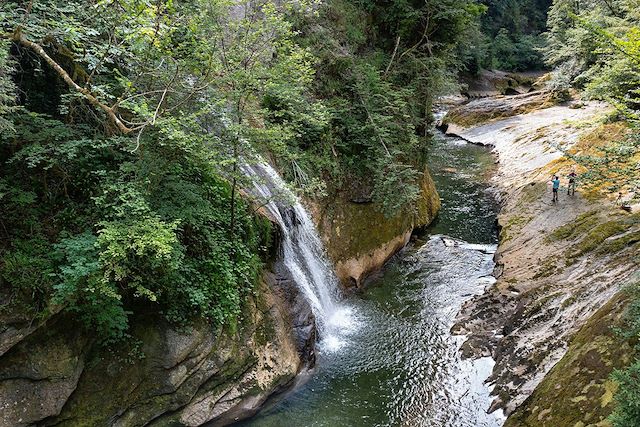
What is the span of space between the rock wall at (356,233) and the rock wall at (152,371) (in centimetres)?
367

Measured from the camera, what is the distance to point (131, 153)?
7383 millimetres

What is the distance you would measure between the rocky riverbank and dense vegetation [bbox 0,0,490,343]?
5663 mm

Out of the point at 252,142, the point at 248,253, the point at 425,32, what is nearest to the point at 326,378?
the point at 248,253

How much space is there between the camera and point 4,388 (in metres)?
6.07

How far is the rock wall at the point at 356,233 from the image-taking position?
13.0 m

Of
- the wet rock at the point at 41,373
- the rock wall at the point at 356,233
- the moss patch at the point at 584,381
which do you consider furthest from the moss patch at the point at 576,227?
the wet rock at the point at 41,373

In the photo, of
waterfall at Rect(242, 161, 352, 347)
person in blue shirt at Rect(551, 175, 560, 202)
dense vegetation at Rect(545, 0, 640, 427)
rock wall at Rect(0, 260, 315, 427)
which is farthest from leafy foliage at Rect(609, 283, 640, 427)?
person in blue shirt at Rect(551, 175, 560, 202)

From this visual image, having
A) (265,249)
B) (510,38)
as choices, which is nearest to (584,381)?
(265,249)

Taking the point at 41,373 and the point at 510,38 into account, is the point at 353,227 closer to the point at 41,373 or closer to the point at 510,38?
the point at 41,373

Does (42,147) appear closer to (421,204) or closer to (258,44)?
(258,44)

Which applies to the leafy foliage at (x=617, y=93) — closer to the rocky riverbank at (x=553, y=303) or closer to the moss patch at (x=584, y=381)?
the rocky riverbank at (x=553, y=303)

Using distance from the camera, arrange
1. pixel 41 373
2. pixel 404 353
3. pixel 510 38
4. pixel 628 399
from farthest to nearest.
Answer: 1. pixel 510 38
2. pixel 404 353
3. pixel 41 373
4. pixel 628 399

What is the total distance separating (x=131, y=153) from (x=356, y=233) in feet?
25.8

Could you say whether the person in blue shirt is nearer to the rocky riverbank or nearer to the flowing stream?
the rocky riverbank
